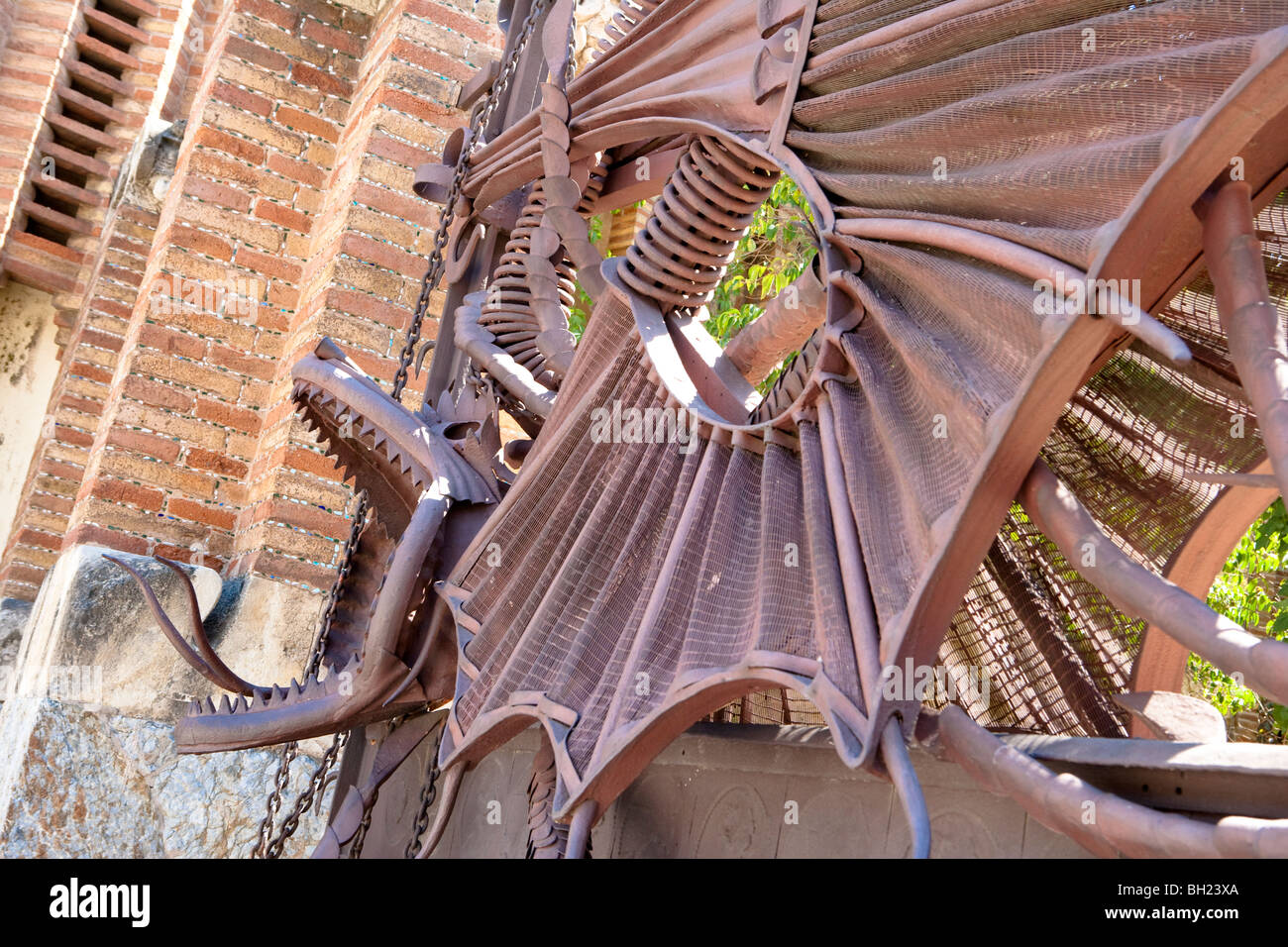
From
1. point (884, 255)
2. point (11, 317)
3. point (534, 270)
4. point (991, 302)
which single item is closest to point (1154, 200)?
point (991, 302)

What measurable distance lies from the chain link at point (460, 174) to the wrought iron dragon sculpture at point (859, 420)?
0.23 meters

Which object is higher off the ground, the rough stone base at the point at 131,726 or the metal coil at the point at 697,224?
the metal coil at the point at 697,224

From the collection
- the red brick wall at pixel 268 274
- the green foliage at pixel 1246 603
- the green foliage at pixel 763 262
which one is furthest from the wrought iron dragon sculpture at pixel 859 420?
the green foliage at pixel 1246 603

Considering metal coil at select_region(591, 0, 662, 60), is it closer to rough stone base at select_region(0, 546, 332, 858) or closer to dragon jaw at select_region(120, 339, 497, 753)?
dragon jaw at select_region(120, 339, 497, 753)

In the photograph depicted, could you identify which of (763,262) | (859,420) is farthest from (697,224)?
(763,262)

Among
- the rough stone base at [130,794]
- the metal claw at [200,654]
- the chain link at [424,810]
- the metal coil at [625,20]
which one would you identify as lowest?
the rough stone base at [130,794]

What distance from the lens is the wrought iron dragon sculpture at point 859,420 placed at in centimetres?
141

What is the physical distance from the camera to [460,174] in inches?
126

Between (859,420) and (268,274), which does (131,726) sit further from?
(859,420)

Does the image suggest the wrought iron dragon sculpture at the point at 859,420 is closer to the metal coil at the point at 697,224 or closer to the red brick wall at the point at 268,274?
the metal coil at the point at 697,224

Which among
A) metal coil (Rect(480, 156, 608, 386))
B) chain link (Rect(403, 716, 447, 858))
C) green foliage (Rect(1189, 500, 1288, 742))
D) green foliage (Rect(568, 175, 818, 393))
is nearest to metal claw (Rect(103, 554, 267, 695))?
chain link (Rect(403, 716, 447, 858))

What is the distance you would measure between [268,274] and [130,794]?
70.5 inches

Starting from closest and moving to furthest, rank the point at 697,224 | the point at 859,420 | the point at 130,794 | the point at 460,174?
the point at 859,420 < the point at 697,224 < the point at 460,174 < the point at 130,794

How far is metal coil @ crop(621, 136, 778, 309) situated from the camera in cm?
229
